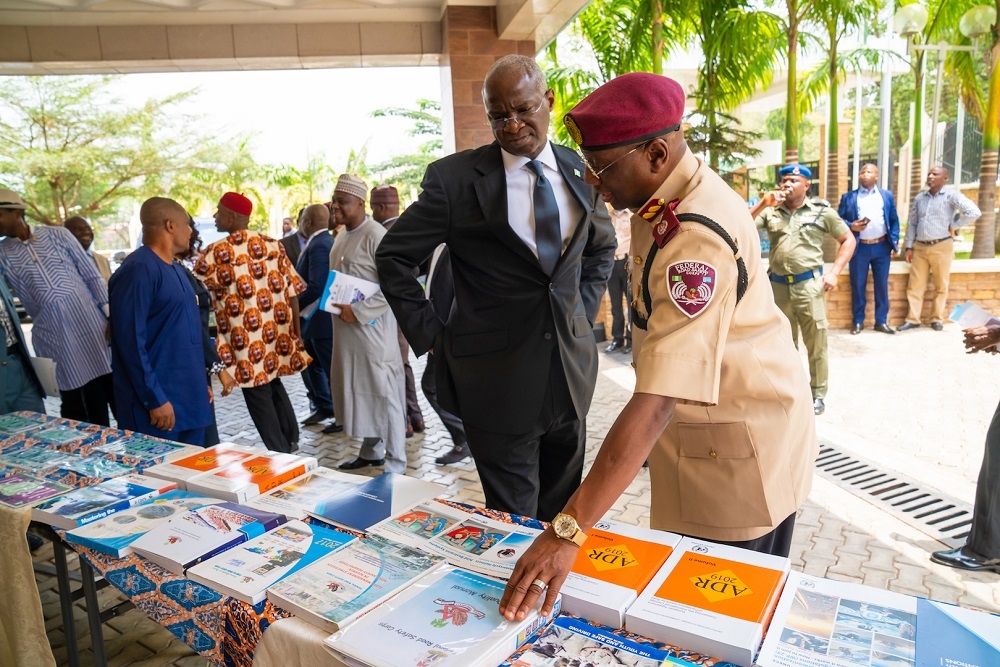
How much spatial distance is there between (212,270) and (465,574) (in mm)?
3330

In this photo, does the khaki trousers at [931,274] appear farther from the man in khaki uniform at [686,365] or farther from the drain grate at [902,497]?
the man in khaki uniform at [686,365]

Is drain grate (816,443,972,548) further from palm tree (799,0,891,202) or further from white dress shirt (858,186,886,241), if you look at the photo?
palm tree (799,0,891,202)

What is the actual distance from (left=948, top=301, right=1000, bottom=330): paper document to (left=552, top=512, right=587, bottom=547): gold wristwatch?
2.48 metres

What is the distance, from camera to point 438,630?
1.20 meters

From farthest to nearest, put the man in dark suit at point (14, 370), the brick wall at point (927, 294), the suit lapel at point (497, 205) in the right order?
1. the brick wall at point (927, 294)
2. the man in dark suit at point (14, 370)
3. the suit lapel at point (497, 205)

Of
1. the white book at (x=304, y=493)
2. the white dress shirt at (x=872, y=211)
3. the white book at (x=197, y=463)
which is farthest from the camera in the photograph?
the white dress shirt at (x=872, y=211)

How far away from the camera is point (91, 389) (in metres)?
4.43

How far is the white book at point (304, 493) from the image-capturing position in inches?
72.4

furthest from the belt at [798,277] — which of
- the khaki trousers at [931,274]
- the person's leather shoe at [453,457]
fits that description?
the khaki trousers at [931,274]

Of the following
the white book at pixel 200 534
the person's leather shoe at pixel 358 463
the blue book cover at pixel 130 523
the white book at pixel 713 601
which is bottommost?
the person's leather shoe at pixel 358 463

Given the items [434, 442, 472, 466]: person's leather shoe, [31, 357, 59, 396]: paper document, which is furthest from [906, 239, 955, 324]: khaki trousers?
[31, 357, 59, 396]: paper document

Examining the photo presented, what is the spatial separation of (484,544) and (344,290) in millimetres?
2860

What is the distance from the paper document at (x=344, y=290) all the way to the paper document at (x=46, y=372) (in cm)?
141

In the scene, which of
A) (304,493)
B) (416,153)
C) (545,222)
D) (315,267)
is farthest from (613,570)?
(416,153)
